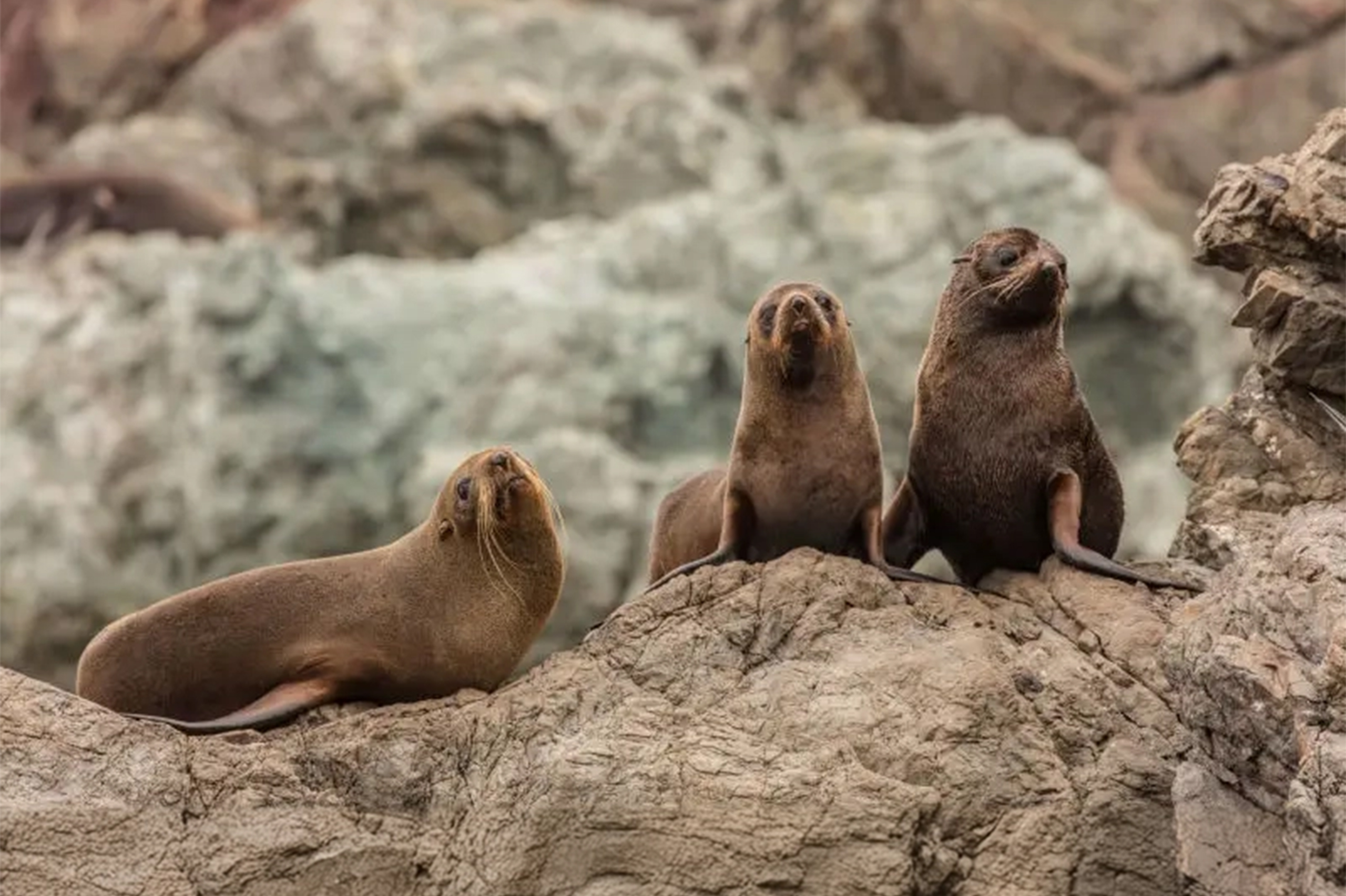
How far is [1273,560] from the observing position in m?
5.70

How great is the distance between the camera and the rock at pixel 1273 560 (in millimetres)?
5102

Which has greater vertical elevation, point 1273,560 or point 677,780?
point 1273,560

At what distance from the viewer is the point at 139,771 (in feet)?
19.0

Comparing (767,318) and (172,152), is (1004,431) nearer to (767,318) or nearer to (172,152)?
(767,318)

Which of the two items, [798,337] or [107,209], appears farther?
[107,209]

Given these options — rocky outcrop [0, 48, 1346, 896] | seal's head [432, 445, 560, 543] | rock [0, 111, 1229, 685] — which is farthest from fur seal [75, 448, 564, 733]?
rock [0, 111, 1229, 685]

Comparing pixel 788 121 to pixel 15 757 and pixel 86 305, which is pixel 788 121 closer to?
pixel 86 305

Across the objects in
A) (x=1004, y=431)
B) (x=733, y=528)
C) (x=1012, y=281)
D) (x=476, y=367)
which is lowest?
(x=476, y=367)

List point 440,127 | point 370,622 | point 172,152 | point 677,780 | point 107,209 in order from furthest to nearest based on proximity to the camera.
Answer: point 172,152 < point 440,127 < point 107,209 < point 370,622 < point 677,780

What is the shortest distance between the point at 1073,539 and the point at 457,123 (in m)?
12.9

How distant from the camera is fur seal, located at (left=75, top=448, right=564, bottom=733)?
22.7ft

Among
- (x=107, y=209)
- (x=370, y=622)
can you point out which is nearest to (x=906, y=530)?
(x=370, y=622)

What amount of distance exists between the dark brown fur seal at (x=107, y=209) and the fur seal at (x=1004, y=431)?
11.1 meters

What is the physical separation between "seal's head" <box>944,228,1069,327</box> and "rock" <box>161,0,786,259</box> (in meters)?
11.2
